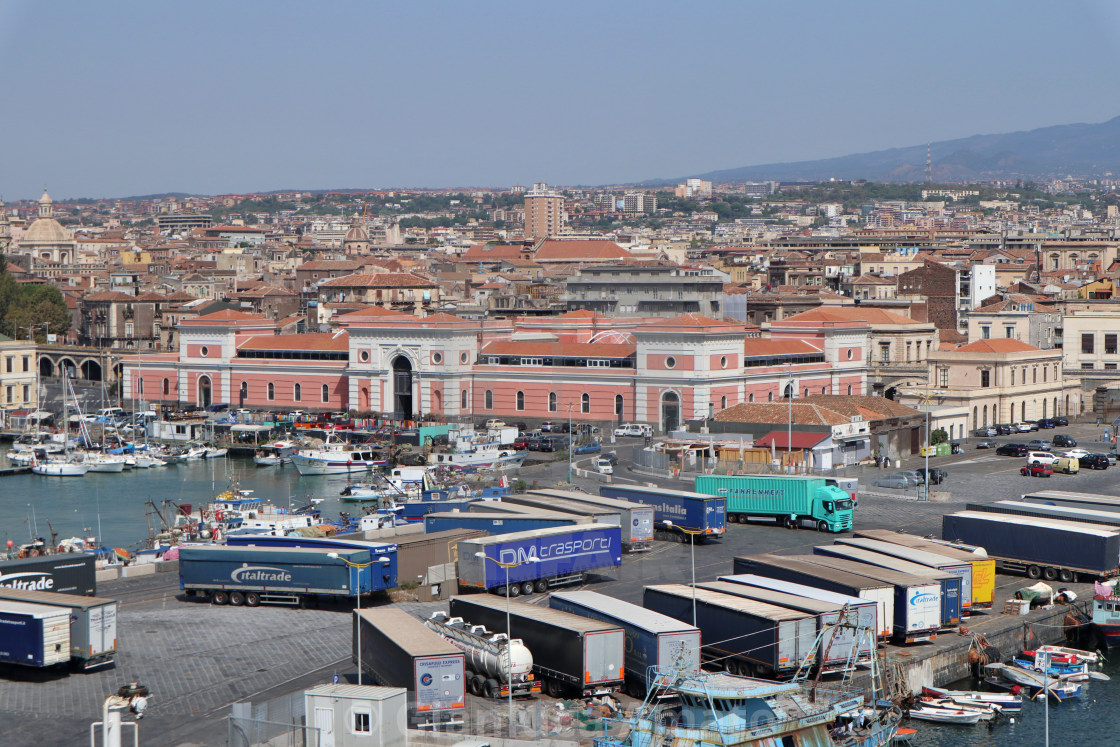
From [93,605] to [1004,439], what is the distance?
94.2 ft

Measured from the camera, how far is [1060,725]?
1734cm

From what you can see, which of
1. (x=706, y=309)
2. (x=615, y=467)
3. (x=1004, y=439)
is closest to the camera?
(x=615, y=467)

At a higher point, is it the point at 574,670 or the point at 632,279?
the point at 632,279

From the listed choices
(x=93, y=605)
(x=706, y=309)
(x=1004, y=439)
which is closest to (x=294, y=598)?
(x=93, y=605)

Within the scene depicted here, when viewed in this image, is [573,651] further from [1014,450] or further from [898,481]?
[1014,450]

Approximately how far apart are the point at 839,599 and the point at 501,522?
22.0 ft

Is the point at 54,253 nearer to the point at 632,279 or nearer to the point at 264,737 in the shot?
the point at 632,279

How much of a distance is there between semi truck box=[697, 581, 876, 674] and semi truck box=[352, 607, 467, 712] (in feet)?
12.6

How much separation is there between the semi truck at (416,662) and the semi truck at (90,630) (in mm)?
2829

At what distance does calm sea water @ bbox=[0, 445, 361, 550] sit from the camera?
1236 inches

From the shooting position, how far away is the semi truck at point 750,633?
1648 cm

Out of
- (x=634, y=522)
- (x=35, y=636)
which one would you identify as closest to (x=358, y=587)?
(x=35, y=636)

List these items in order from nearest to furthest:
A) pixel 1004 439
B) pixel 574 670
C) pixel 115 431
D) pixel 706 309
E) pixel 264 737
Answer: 1. pixel 264 737
2. pixel 574 670
3. pixel 1004 439
4. pixel 115 431
5. pixel 706 309

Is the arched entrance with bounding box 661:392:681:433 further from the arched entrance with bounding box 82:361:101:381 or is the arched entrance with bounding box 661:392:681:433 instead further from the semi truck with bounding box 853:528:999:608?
the arched entrance with bounding box 82:361:101:381
